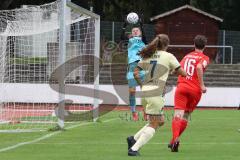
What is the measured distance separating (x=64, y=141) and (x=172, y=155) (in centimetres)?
285

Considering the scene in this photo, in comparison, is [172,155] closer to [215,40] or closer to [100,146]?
[100,146]

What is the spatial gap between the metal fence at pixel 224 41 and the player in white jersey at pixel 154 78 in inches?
1070

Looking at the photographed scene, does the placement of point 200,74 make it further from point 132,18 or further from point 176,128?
point 132,18

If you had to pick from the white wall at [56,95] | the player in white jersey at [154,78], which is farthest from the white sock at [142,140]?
the white wall at [56,95]

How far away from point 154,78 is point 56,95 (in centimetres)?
1215

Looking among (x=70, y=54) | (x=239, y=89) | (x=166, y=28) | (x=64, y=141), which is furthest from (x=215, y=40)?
(x=64, y=141)

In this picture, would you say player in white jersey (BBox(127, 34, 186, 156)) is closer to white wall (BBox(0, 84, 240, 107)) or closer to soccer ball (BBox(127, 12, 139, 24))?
white wall (BBox(0, 84, 240, 107))

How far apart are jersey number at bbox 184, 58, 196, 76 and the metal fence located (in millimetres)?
26055

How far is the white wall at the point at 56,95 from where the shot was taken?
20.0m

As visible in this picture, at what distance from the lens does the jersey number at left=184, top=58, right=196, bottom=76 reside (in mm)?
13195

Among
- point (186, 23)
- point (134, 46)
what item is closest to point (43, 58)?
point (134, 46)

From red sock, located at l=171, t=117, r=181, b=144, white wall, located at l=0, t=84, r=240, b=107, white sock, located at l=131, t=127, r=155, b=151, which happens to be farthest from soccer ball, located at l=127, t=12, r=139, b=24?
white sock, located at l=131, t=127, r=155, b=151

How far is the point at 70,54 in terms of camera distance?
21422 mm

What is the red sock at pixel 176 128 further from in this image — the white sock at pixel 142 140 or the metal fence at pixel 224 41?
the metal fence at pixel 224 41
